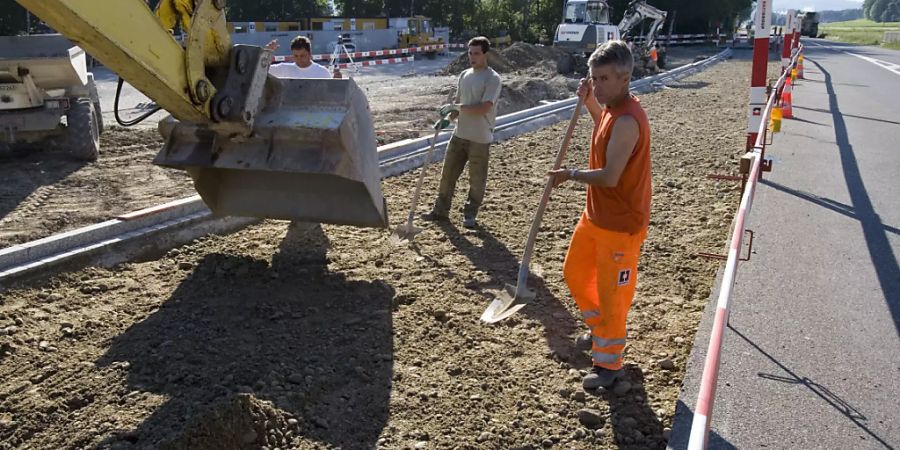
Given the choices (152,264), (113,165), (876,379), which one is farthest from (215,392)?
(113,165)

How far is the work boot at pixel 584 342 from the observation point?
4496 mm

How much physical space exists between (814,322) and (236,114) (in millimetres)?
3912

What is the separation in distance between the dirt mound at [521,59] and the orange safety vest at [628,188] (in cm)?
2087

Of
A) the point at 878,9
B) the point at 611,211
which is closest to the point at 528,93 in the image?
the point at 611,211

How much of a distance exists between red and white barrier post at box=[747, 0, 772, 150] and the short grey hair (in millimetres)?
5199

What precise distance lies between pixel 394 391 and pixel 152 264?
2.64 meters

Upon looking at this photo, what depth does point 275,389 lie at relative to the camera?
149 inches

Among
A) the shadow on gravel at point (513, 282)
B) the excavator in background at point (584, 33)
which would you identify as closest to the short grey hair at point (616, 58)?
the shadow on gravel at point (513, 282)

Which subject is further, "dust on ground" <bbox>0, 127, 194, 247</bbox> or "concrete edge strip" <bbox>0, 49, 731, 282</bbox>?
"dust on ground" <bbox>0, 127, 194, 247</bbox>

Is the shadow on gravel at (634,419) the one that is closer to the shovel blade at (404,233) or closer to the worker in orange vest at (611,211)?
the worker in orange vest at (611,211)

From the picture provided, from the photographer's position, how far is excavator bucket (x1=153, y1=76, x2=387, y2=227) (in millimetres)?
4699

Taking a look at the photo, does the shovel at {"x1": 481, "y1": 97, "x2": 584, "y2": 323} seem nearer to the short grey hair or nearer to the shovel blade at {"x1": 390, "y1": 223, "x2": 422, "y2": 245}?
the short grey hair

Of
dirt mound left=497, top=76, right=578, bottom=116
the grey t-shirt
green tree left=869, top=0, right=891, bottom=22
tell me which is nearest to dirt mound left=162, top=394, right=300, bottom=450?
the grey t-shirt

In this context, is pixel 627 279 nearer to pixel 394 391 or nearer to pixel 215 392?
pixel 394 391
